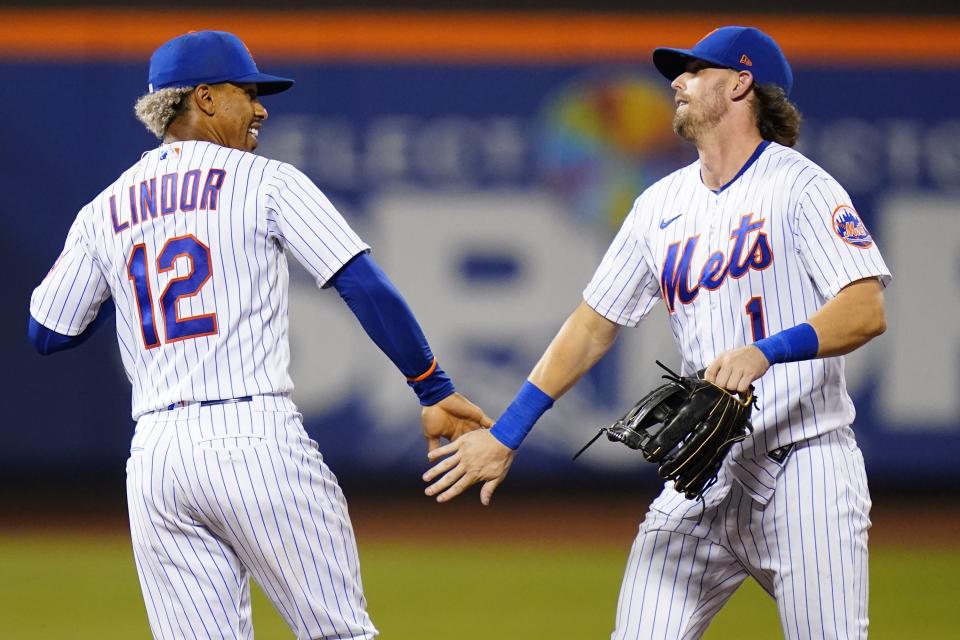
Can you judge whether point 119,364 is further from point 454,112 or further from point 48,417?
point 454,112

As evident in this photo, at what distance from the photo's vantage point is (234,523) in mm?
3094

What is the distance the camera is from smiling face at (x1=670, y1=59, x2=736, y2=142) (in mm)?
3428

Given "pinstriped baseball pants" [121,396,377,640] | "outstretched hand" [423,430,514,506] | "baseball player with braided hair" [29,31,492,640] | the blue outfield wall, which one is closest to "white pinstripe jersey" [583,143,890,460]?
"outstretched hand" [423,430,514,506]

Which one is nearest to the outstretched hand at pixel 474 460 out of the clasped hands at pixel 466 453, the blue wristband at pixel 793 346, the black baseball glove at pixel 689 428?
the clasped hands at pixel 466 453

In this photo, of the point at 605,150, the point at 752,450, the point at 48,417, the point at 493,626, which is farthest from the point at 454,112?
the point at 752,450

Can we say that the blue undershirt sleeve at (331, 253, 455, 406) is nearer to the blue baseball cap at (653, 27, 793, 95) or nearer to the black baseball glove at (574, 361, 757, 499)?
the black baseball glove at (574, 361, 757, 499)

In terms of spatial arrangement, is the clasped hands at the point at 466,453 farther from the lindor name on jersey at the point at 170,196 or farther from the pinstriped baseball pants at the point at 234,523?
the lindor name on jersey at the point at 170,196

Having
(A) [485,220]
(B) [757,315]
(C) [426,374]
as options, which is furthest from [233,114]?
(A) [485,220]

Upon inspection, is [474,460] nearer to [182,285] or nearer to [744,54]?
[182,285]

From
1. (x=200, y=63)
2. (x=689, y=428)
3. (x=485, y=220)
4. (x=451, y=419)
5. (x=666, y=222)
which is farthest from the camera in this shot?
(x=485, y=220)

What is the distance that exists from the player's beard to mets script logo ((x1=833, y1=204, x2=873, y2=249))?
0.46m

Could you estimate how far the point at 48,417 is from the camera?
8547mm

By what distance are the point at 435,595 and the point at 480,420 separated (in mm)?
2823

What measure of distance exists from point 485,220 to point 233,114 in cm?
509
